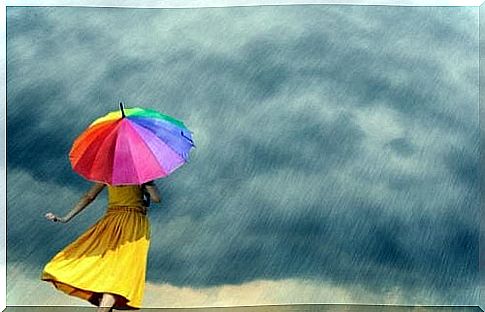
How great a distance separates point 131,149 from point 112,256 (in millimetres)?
667

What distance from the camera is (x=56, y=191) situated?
22.8 feet

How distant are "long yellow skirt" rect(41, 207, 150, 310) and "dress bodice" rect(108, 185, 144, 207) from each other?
3cm

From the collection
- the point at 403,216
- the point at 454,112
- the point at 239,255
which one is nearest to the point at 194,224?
the point at 239,255

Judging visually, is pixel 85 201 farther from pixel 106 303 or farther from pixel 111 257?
pixel 106 303

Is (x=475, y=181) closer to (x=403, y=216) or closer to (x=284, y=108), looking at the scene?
(x=403, y=216)

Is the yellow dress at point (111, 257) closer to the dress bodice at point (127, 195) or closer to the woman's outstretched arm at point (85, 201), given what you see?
the dress bodice at point (127, 195)

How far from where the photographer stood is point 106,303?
6281 mm

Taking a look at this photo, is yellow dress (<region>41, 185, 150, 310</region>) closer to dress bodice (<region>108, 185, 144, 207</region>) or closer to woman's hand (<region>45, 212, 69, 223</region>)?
dress bodice (<region>108, 185, 144, 207</region>)

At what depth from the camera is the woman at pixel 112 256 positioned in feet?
20.7

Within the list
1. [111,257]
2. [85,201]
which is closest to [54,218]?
[85,201]

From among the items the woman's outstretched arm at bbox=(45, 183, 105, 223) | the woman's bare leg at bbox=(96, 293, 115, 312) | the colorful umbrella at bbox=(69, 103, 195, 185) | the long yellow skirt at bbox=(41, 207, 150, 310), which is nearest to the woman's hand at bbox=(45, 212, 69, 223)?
the woman's outstretched arm at bbox=(45, 183, 105, 223)

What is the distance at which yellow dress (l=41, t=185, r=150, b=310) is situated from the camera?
6297 mm

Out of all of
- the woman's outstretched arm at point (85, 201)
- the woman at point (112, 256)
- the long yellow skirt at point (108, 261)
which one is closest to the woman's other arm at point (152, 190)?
the woman at point (112, 256)

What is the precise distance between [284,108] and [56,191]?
5.21 ft
